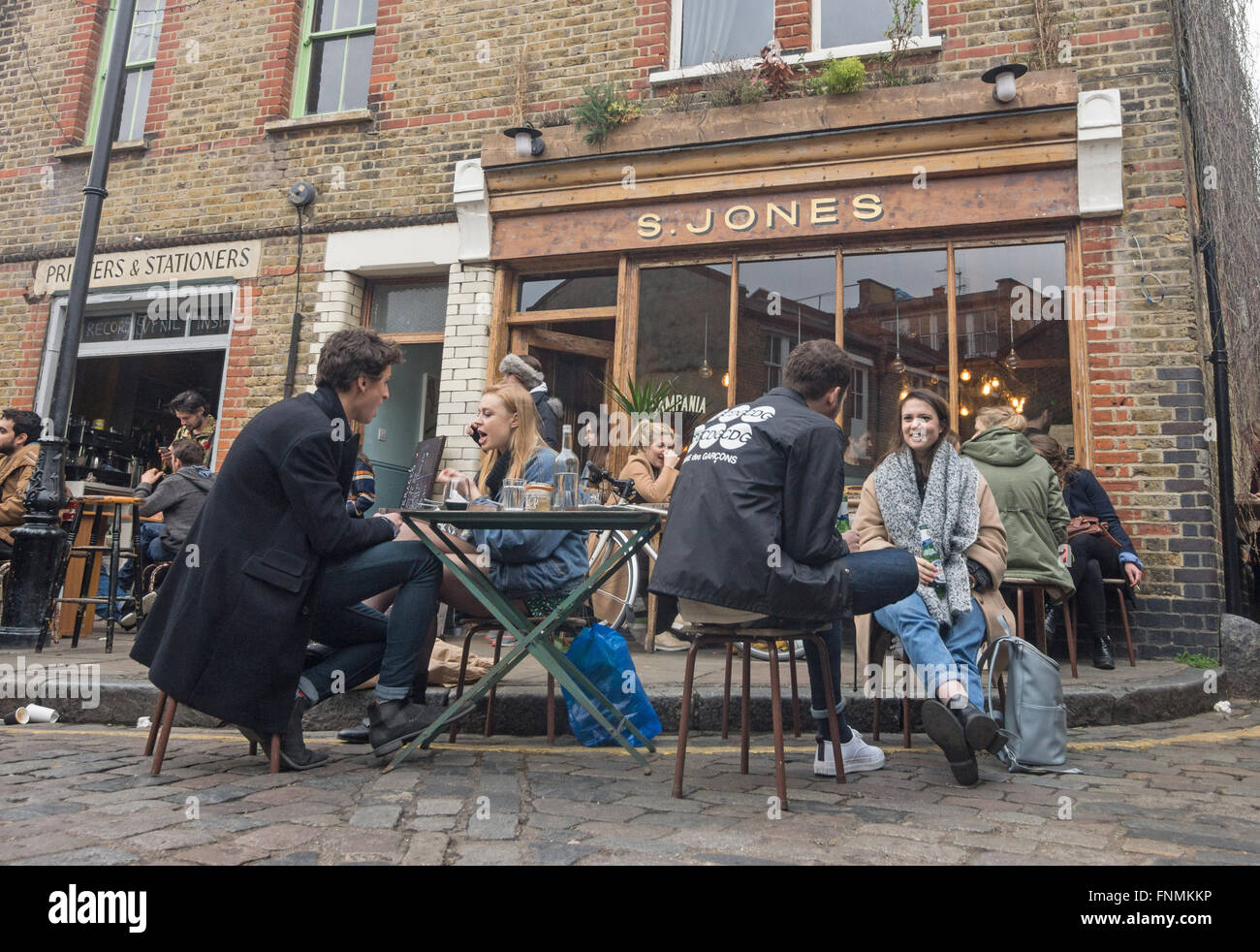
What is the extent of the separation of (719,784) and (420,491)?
5464 mm

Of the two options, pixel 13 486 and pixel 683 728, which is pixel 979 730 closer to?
pixel 683 728

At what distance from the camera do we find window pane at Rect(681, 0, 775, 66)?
8.54 meters

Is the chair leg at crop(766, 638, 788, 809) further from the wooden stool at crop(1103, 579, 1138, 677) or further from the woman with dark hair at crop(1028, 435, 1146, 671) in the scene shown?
the wooden stool at crop(1103, 579, 1138, 677)

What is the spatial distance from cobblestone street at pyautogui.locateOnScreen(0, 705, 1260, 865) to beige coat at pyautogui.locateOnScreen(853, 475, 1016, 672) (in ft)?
1.95

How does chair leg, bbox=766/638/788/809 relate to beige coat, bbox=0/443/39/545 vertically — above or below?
below

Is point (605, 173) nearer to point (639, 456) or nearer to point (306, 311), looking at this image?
point (639, 456)

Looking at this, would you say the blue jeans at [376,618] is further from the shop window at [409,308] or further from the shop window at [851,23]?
the shop window at [851,23]

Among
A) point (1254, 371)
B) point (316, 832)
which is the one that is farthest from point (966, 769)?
point (1254, 371)

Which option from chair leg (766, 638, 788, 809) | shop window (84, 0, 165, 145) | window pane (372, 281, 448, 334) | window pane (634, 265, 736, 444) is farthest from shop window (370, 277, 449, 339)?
chair leg (766, 638, 788, 809)

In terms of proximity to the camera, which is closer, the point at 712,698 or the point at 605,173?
the point at 712,698

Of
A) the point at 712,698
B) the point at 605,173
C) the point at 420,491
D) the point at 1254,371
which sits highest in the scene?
the point at 605,173

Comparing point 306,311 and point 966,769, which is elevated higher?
point 306,311

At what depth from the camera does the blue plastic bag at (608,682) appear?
4.11 metres
